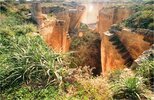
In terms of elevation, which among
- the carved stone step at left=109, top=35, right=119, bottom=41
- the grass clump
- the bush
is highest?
the bush

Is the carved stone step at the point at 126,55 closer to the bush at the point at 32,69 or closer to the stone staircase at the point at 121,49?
the stone staircase at the point at 121,49

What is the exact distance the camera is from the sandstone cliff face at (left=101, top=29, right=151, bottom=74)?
15.6m

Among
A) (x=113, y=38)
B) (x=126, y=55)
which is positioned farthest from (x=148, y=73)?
(x=113, y=38)

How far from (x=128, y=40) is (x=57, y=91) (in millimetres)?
10443

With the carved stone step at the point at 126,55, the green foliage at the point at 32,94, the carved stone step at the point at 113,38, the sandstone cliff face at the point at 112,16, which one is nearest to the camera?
the green foliage at the point at 32,94

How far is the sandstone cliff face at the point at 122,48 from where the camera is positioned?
15612 millimetres

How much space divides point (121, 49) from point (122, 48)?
0.33 ft

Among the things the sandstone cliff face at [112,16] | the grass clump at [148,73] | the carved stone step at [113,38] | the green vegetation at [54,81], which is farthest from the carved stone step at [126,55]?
the sandstone cliff face at [112,16]

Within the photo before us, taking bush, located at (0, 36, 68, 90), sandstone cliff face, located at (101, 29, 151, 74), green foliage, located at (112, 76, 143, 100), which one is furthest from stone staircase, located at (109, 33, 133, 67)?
green foliage, located at (112, 76, 143, 100)

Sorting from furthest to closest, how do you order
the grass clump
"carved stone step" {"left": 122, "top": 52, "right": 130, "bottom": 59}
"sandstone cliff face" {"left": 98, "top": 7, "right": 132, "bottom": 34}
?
"sandstone cliff face" {"left": 98, "top": 7, "right": 132, "bottom": 34} < "carved stone step" {"left": 122, "top": 52, "right": 130, "bottom": 59} < the grass clump

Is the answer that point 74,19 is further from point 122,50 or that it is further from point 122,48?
point 122,50

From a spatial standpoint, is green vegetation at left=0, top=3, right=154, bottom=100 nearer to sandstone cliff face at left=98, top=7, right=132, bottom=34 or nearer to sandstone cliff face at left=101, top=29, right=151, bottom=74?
sandstone cliff face at left=101, top=29, right=151, bottom=74

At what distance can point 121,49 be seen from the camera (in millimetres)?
17000

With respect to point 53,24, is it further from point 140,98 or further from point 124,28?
point 140,98
